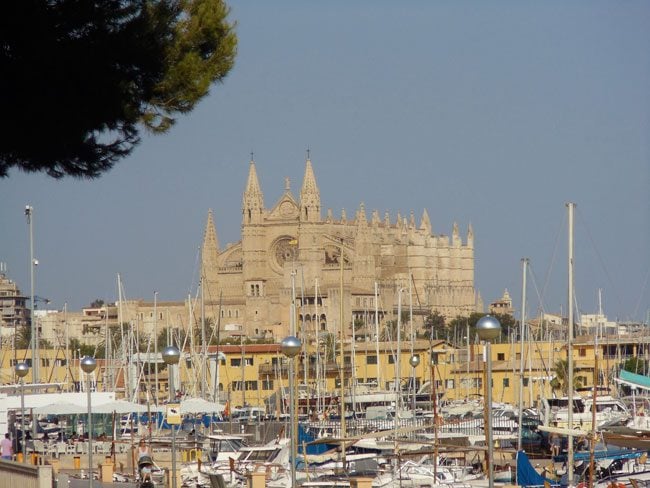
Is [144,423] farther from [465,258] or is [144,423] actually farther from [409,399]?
[465,258]

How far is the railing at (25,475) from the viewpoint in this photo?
1792 cm

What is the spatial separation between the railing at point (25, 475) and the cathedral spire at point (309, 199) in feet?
385

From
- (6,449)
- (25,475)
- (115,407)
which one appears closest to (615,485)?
(6,449)

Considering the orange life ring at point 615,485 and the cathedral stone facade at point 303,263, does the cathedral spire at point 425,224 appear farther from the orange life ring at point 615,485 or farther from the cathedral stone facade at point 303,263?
the orange life ring at point 615,485

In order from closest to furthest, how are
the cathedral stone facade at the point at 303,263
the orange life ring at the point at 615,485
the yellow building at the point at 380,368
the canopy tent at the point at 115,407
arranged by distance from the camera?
the orange life ring at the point at 615,485, the canopy tent at the point at 115,407, the yellow building at the point at 380,368, the cathedral stone facade at the point at 303,263

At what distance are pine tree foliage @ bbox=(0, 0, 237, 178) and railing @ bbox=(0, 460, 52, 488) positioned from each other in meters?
3.06

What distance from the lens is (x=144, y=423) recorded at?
4681 centimetres

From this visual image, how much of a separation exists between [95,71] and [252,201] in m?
123

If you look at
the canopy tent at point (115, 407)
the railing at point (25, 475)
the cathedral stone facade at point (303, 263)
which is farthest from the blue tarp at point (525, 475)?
the cathedral stone facade at point (303, 263)

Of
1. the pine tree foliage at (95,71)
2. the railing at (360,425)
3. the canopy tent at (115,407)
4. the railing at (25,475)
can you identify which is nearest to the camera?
the pine tree foliage at (95,71)

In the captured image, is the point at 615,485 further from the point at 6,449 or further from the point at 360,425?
the point at 360,425

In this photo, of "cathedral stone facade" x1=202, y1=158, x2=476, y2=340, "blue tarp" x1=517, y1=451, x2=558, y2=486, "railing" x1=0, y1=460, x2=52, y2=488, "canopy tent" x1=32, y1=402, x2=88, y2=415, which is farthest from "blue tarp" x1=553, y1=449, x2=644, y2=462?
"cathedral stone facade" x1=202, y1=158, x2=476, y2=340

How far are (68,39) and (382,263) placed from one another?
12923cm

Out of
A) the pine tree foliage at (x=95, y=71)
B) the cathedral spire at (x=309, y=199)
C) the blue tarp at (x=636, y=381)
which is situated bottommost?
the blue tarp at (x=636, y=381)
